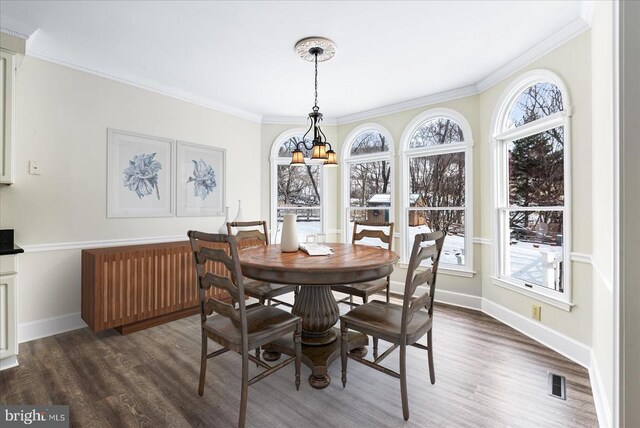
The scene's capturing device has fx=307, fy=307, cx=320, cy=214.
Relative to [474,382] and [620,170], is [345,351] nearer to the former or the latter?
[474,382]

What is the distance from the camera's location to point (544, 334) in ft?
8.79

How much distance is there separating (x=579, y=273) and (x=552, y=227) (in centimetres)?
47

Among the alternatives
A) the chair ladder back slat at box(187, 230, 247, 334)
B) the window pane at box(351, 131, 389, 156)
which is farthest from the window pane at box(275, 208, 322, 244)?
the chair ladder back slat at box(187, 230, 247, 334)

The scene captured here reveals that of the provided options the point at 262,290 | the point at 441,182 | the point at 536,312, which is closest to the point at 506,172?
the point at 441,182

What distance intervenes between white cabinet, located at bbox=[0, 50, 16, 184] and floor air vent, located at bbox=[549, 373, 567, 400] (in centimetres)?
410

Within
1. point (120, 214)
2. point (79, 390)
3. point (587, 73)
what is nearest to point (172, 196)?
point (120, 214)

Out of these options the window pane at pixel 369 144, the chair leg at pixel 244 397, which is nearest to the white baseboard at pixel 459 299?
the window pane at pixel 369 144

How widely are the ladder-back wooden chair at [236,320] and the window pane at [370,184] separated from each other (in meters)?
2.89

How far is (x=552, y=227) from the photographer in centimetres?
274

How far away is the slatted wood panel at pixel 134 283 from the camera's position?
2.71 meters

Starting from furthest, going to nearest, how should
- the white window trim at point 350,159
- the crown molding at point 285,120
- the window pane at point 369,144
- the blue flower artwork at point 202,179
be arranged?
1. the crown molding at point 285,120
2. the window pane at point 369,144
3. the white window trim at point 350,159
4. the blue flower artwork at point 202,179

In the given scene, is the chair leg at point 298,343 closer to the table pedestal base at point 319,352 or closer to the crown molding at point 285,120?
the table pedestal base at point 319,352

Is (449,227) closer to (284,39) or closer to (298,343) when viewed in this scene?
(298,343)

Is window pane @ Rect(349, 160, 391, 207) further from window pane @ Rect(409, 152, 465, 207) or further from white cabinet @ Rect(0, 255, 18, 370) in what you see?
white cabinet @ Rect(0, 255, 18, 370)
